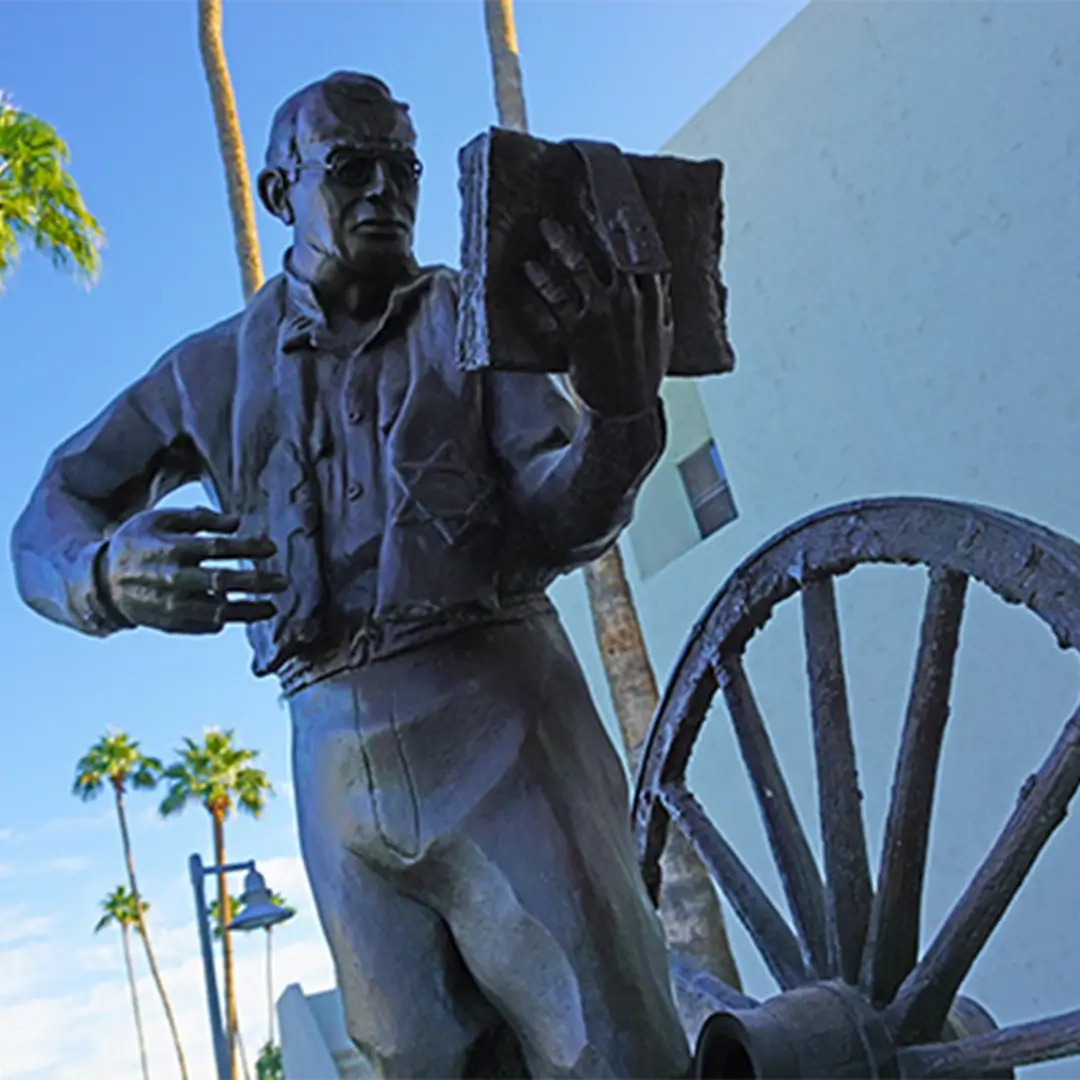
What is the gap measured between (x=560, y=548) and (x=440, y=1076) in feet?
2.37

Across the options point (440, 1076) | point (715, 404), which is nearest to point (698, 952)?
point (715, 404)

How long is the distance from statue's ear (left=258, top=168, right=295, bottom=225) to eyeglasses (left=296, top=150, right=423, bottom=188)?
64 mm

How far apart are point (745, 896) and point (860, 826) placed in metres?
0.50

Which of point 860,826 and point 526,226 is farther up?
point 526,226

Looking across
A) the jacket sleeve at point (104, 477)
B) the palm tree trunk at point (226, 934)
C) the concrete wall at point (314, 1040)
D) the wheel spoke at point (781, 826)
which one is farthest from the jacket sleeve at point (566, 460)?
the palm tree trunk at point (226, 934)

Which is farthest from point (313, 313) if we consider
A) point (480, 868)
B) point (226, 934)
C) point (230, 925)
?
point (226, 934)

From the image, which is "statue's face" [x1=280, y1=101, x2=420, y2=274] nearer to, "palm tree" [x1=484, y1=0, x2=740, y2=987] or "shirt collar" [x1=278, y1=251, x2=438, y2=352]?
"shirt collar" [x1=278, y1=251, x2=438, y2=352]

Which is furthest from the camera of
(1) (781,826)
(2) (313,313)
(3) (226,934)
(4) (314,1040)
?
(3) (226,934)

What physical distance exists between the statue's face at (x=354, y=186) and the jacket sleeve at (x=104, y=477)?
0.36 meters

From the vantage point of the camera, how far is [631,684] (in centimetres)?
747

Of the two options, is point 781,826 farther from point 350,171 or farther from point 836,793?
point 350,171

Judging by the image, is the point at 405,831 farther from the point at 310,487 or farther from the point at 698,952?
the point at 698,952

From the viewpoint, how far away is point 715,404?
8.49 metres

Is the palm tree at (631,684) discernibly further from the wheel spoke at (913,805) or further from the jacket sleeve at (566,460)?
the jacket sleeve at (566,460)
